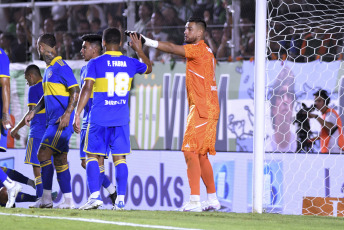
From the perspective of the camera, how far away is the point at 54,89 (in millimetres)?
7691

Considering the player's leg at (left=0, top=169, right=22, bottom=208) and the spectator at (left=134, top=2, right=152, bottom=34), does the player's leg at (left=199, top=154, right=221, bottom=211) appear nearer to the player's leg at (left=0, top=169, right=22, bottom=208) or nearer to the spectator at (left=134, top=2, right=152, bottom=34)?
the player's leg at (left=0, top=169, right=22, bottom=208)

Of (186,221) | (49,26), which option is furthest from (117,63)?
(49,26)

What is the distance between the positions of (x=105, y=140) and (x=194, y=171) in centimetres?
93

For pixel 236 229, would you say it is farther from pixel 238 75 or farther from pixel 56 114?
pixel 238 75

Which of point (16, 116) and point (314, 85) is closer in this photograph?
point (314, 85)

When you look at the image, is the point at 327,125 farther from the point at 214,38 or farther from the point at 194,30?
the point at 194,30

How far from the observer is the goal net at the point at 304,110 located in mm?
9594

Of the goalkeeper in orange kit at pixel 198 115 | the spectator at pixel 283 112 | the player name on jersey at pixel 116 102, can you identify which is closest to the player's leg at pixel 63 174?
the player name on jersey at pixel 116 102

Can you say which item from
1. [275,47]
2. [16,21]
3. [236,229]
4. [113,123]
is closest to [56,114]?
[113,123]

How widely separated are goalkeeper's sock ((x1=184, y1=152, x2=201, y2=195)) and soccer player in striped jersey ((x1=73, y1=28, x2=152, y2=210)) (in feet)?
2.20

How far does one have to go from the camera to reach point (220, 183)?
10.4 meters

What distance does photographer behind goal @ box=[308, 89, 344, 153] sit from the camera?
31.1ft

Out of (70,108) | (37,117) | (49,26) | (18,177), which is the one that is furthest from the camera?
(49,26)

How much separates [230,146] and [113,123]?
3533mm
